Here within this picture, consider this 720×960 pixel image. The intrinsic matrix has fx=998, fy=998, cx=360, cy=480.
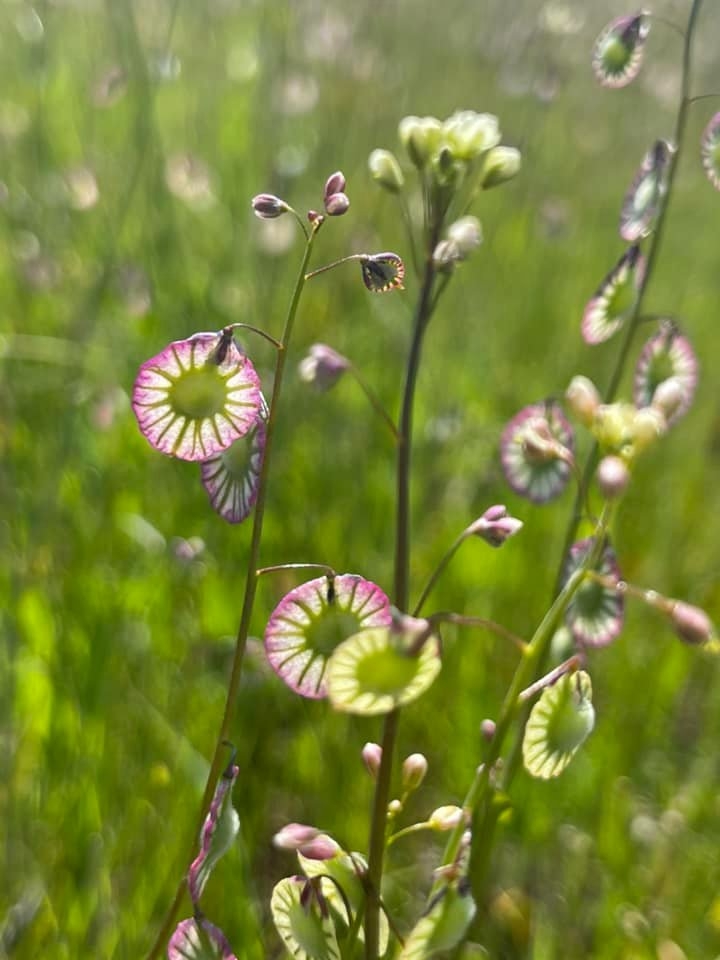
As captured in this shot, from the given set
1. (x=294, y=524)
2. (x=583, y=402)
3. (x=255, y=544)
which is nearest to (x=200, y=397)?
(x=255, y=544)

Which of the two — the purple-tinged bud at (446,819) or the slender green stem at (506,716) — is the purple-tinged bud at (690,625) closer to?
the slender green stem at (506,716)

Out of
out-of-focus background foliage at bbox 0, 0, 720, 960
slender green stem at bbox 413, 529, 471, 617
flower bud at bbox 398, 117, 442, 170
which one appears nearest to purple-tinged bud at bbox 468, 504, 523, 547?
slender green stem at bbox 413, 529, 471, 617

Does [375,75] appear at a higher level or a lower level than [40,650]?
higher

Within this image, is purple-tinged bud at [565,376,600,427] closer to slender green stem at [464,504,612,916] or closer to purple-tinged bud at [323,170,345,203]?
slender green stem at [464,504,612,916]

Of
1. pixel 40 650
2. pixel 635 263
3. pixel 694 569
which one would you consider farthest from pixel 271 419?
pixel 694 569

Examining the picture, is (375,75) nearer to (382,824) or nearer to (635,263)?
(635,263)

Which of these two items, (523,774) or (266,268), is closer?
(523,774)

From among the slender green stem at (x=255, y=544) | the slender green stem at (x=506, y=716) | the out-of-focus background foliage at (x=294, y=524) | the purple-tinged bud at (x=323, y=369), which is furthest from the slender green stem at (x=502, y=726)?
the out-of-focus background foliage at (x=294, y=524)
